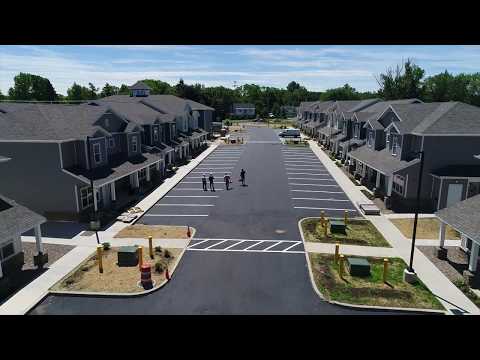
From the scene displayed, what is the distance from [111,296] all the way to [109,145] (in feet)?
58.7

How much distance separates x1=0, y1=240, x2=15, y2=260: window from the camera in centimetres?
1710

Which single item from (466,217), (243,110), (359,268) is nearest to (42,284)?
(359,268)

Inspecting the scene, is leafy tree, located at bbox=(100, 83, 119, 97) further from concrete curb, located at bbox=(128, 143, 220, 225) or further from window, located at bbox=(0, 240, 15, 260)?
window, located at bbox=(0, 240, 15, 260)

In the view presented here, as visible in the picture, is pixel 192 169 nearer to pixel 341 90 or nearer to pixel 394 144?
pixel 394 144

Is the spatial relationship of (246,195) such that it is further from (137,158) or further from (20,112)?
(20,112)

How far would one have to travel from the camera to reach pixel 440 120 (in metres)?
28.9

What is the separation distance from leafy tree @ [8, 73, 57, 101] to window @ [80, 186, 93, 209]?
85.3 meters

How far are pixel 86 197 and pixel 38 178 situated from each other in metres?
3.37

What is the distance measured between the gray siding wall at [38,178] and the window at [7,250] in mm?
7022

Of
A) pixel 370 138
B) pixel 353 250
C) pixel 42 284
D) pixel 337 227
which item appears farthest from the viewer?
pixel 370 138

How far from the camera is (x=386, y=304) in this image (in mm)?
15117

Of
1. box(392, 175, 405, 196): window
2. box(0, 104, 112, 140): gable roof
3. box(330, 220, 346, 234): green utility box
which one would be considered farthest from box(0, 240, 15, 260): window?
box(392, 175, 405, 196): window

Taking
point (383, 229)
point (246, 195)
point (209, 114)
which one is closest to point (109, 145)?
point (246, 195)

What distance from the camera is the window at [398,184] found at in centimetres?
2902
